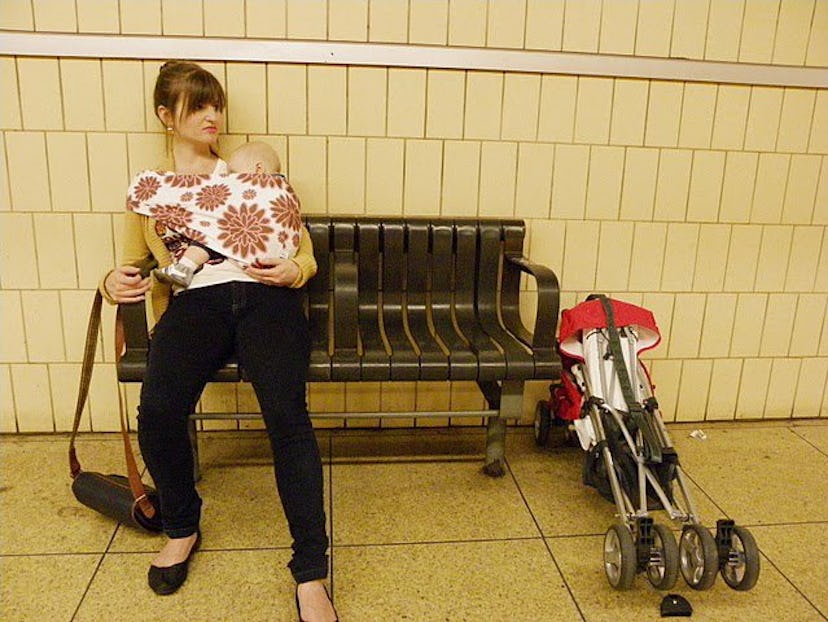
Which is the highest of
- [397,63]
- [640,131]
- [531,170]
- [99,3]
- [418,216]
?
[99,3]

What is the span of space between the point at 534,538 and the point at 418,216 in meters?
1.23

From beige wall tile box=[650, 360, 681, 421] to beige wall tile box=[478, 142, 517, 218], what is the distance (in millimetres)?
930

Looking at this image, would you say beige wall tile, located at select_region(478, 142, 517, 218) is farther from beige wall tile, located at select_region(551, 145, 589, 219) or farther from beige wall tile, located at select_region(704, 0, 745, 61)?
beige wall tile, located at select_region(704, 0, 745, 61)

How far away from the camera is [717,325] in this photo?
2.88 m

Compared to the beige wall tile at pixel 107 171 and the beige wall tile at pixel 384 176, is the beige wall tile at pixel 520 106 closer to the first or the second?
the beige wall tile at pixel 384 176

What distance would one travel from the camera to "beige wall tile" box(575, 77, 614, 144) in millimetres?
2574

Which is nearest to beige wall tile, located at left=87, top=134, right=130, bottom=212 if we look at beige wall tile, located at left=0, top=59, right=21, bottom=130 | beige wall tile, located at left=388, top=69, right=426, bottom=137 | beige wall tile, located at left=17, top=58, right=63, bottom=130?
beige wall tile, located at left=17, top=58, right=63, bottom=130

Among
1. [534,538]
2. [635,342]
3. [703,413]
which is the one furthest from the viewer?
[703,413]

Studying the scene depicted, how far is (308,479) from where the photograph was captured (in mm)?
1736

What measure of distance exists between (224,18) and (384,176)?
2.54ft

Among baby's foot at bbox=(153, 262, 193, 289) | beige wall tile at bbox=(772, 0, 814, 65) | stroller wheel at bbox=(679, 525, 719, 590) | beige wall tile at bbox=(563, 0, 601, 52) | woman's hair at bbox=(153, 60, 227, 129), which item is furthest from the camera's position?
beige wall tile at bbox=(772, 0, 814, 65)

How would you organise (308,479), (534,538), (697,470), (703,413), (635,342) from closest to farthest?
(308,479) < (534,538) < (635,342) < (697,470) < (703,413)

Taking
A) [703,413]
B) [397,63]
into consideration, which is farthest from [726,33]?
[703,413]

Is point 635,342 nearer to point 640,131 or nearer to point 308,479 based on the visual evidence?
Result: point 640,131
